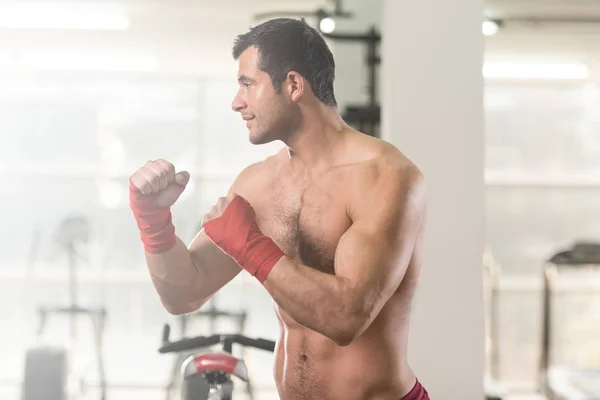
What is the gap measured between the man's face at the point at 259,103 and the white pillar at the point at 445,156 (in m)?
0.94

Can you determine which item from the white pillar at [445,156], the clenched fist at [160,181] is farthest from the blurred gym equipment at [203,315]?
the clenched fist at [160,181]

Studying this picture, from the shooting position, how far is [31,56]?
163 inches

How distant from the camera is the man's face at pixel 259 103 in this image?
1.47 meters

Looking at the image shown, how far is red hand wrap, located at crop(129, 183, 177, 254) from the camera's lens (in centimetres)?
145

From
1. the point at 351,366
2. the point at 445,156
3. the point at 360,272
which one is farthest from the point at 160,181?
the point at 445,156

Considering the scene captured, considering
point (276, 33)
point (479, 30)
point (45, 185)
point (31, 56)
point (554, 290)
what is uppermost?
point (31, 56)

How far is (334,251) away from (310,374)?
0.94 ft

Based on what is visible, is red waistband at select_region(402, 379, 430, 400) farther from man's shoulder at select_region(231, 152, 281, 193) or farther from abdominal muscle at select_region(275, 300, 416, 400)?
man's shoulder at select_region(231, 152, 281, 193)

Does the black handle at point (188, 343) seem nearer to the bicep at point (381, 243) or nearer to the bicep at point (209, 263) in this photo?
the bicep at point (209, 263)

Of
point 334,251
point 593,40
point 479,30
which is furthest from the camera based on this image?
point 593,40

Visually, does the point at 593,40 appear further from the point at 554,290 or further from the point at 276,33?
the point at 276,33

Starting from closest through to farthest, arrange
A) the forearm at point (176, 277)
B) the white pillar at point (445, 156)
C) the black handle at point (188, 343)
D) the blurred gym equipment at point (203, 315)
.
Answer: the forearm at point (176, 277) → the black handle at point (188, 343) → the white pillar at point (445, 156) → the blurred gym equipment at point (203, 315)

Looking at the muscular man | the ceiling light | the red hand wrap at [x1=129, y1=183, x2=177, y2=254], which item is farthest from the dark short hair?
the ceiling light

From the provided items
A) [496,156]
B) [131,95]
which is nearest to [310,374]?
[131,95]
